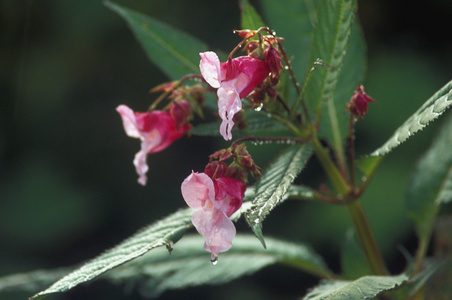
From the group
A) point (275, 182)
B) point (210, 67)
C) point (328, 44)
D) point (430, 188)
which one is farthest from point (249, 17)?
point (430, 188)

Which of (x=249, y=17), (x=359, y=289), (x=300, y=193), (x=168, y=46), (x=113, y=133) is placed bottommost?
(x=359, y=289)

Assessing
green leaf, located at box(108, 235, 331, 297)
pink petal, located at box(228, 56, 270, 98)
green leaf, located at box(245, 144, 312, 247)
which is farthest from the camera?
green leaf, located at box(108, 235, 331, 297)

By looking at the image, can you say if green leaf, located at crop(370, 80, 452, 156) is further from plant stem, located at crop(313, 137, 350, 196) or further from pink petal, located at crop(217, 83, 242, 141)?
pink petal, located at crop(217, 83, 242, 141)

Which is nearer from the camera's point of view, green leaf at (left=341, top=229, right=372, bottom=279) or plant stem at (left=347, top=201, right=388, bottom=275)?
plant stem at (left=347, top=201, right=388, bottom=275)

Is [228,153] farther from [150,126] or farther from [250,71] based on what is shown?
[150,126]

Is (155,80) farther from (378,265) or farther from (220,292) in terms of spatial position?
(378,265)

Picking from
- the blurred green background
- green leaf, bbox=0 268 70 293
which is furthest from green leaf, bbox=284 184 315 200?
the blurred green background

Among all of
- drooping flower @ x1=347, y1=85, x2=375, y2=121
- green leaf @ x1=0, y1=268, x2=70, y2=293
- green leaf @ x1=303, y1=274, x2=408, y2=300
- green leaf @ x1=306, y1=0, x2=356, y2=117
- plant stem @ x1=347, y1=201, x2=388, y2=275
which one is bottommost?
green leaf @ x1=303, y1=274, x2=408, y2=300
